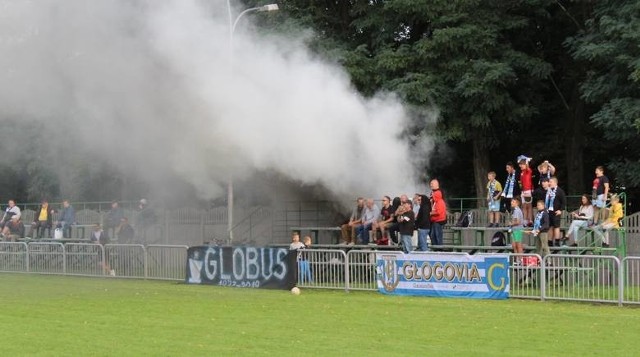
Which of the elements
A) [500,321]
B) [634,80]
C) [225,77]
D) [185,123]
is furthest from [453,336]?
[634,80]

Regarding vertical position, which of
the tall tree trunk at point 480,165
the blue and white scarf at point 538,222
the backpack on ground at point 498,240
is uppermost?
the tall tree trunk at point 480,165

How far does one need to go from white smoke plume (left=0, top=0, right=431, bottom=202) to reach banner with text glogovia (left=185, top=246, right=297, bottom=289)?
4048 mm

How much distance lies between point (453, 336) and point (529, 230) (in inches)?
419

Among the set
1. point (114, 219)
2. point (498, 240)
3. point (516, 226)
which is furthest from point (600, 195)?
point (114, 219)

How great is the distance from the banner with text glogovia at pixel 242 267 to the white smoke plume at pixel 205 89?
4.05 m

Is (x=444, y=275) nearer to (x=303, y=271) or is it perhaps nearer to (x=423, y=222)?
(x=423, y=222)

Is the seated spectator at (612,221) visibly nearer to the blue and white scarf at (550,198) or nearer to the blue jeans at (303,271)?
the blue and white scarf at (550,198)

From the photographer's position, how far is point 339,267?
24.3 m

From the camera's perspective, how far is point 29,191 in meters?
55.3

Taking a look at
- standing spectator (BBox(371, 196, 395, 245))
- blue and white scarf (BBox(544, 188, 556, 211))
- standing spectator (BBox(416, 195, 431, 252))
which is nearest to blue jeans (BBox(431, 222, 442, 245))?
standing spectator (BBox(416, 195, 431, 252))

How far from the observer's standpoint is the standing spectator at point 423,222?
83.5ft

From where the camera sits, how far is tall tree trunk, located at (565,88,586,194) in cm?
3844

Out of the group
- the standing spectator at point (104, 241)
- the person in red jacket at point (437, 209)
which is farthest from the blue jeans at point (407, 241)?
the standing spectator at point (104, 241)

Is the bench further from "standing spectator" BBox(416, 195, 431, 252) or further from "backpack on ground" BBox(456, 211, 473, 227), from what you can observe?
"standing spectator" BBox(416, 195, 431, 252)
